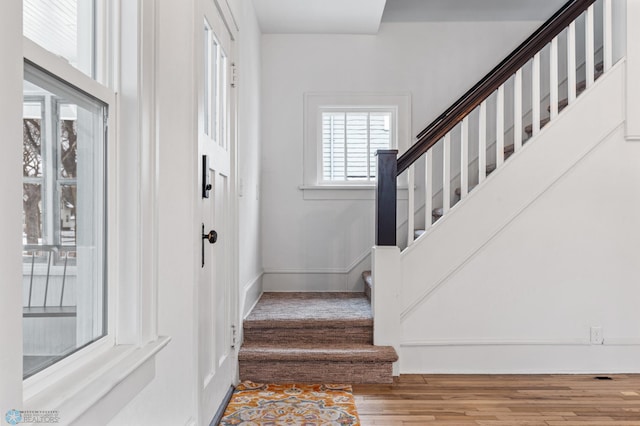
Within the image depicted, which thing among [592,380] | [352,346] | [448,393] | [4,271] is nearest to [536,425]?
[448,393]

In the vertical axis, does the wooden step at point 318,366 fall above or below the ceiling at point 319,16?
below

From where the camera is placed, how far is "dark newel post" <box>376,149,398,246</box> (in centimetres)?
318

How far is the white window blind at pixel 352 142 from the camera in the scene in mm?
4551

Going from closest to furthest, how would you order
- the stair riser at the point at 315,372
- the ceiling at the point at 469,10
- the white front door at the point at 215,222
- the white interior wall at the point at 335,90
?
the white front door at the point at 215,222, the stair riser at the point at 315,372, the ceiling at the point at 469,10, the white interior wall at the point at 335,90

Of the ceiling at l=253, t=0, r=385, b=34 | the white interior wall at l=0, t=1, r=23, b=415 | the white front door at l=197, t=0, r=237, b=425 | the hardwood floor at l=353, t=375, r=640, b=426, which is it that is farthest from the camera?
the ceiling at l=253, t=0, r=385, b=34

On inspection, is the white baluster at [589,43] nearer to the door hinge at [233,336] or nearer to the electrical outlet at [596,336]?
the electrical outlet at [596,336]

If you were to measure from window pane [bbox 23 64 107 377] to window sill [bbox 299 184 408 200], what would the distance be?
3180 mm

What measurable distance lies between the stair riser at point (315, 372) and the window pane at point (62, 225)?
1.89 metres

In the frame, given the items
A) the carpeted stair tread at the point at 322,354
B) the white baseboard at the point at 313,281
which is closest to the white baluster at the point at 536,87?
the carpeted stair tread at the point at 322,354

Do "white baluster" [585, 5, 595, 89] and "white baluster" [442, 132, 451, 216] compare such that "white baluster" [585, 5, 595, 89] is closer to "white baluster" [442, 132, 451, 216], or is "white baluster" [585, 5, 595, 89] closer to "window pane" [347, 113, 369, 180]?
"white baluster" [442, 132, 451, 216]

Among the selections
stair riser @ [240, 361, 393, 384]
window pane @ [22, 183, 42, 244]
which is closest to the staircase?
stair riser @ [240, 361, 393, 384]

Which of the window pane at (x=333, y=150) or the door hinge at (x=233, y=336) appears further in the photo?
the window pane at (x=333, y=150)

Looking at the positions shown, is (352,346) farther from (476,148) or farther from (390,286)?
(476,148)

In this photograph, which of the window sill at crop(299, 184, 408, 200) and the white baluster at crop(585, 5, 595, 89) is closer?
the white baluster at crop(585, 5, 595, 89)
